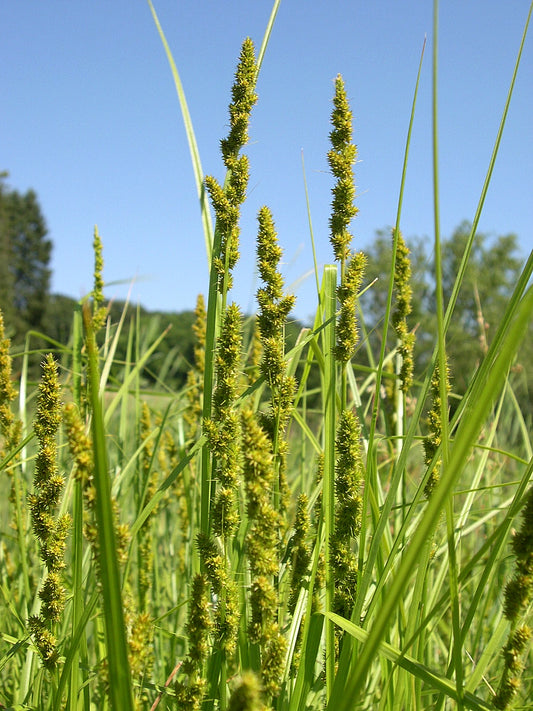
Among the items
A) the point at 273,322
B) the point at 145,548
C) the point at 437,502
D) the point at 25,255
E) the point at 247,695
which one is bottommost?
the point at 145,548

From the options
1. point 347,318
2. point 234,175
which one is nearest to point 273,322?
point 347,318

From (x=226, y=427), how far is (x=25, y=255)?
51.3 m

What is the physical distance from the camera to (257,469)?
31.4 inches

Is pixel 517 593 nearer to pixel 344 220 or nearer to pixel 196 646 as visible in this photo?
pixel 196 646

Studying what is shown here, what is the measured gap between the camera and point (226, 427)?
3.46ft

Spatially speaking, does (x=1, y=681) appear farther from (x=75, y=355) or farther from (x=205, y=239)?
(x=205, y=239)

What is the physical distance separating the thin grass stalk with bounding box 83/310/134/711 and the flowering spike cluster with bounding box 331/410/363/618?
0.55m

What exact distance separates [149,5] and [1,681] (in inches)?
84.7

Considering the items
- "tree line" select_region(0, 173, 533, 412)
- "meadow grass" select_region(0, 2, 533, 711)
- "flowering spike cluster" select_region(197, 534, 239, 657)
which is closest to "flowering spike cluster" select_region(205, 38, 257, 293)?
"meadow grass" select_region(0, 2, 533, 711)

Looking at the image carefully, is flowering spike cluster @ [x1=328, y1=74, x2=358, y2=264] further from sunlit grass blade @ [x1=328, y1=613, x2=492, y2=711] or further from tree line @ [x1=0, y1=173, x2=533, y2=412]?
tree line @ [x1=0, y1=173, x2=533, y2=412]

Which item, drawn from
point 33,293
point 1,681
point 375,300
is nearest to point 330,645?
point 1,681

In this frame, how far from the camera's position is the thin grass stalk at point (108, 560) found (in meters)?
0.57

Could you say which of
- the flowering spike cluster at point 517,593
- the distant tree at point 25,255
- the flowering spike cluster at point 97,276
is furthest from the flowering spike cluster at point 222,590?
the distant tree at point 25,255

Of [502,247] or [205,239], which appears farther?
[502,247]
